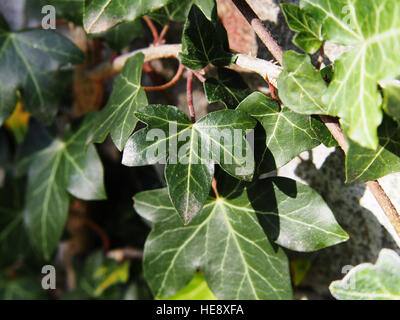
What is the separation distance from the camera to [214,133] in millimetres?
595

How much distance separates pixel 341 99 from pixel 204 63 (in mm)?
251

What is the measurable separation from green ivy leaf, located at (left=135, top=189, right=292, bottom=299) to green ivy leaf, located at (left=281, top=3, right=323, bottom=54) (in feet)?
0.86

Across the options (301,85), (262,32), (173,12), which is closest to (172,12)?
(173,12)

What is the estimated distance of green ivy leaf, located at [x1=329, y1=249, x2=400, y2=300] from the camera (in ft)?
1.75

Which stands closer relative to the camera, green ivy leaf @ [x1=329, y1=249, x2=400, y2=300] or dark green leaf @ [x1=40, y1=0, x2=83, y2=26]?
green ivy leaf @ [x1=329, y1=249, x2=400, y2=300]

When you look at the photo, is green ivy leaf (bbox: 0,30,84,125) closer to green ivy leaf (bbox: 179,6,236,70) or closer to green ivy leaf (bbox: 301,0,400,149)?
green ivy leaf (bbox: 179,6,236,70)

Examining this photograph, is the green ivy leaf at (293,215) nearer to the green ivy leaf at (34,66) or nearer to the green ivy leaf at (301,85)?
the green ivy leaf at (301,85)

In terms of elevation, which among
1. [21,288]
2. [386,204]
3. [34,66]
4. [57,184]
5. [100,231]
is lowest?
[21,288]

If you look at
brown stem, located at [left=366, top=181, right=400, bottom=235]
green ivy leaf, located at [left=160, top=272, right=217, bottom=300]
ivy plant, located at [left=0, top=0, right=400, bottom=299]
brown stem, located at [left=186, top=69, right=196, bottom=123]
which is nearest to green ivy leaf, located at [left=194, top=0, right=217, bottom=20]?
ivy plant, located at [left=0, top=0, right=400, bottom=299]

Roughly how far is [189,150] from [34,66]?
1.55 feet

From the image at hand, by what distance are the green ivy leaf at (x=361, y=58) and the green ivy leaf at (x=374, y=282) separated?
8.0 inches

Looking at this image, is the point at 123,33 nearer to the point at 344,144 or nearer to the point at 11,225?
the point at 344,144

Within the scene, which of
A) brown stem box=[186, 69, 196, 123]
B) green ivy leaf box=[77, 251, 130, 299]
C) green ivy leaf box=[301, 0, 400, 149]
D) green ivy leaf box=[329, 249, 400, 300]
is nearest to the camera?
green ivy leaf box=[301, 0, 400, 149]

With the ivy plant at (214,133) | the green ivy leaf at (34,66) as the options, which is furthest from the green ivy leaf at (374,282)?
the green ivy leaf at (34,66)
